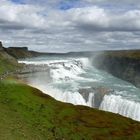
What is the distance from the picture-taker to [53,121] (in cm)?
7725

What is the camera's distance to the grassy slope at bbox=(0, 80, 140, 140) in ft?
228

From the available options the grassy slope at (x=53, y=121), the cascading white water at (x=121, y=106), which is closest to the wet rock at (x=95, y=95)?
the cascading white water at (x=121, y=106)

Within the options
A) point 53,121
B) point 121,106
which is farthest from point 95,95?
point 53,121

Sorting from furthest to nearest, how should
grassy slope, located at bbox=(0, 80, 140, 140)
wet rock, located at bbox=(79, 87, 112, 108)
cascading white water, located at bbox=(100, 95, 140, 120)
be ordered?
wet rock, located at bbox=(79, 87, 112, 108) → cascading white water, located at bbox=(100, 95, 140, 120) → grassy slope, located at bbox=(0, 80, 140, 140)

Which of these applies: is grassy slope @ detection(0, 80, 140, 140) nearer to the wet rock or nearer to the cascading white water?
the cascading white water

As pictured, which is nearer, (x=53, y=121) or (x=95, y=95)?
(x=53, y=121)

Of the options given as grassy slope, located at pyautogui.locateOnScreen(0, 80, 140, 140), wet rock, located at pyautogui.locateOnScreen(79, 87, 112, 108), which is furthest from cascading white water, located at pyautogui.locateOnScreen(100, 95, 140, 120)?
grassy slope, located at pyautogui.locateOnScreen(0, 80, 140, 140)

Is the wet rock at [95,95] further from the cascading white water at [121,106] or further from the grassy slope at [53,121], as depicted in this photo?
the grassy slope at [53,121]

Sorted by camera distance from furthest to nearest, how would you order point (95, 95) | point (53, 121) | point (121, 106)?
point (95, 95) → point (121, 106) → point (53, 121)

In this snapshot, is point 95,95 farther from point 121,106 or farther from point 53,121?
point 53,121

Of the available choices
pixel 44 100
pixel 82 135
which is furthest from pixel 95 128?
pixel 44 100

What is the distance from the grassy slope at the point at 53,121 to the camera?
228 ft

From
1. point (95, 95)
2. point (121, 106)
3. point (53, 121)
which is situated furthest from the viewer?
point (95, 95)

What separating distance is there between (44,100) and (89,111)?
462 inches
